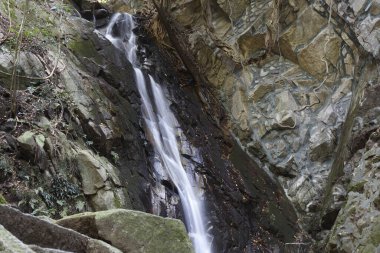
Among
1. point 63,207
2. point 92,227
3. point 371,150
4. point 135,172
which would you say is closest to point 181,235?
point 92,227

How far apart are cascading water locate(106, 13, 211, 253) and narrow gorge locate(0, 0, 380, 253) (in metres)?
0.04

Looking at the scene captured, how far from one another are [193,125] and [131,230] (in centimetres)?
758

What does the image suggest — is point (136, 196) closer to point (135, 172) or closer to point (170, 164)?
point (135, 172)

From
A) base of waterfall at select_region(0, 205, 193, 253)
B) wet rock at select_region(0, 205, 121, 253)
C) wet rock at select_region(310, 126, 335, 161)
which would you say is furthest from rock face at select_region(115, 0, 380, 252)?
wet rock at select_region(0, 205, 121, 253)

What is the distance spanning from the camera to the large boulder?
11.9 ft

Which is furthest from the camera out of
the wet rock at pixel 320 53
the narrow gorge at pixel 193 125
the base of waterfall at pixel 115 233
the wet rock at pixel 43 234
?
the wet rock at pixel 320 53

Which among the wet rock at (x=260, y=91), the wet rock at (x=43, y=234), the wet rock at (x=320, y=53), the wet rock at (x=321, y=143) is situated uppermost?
the wet rock at (x=320, y=53)

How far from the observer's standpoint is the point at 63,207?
20.0ft

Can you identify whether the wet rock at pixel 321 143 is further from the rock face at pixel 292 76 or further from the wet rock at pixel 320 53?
the wet rock at pixel 320 53

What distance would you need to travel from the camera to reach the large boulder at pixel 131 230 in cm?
362

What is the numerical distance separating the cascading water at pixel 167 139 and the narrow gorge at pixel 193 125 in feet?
0.14

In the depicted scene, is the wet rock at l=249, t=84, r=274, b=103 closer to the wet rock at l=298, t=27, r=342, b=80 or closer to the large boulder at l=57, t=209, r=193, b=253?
the wet rock at l=298, t=27, r=342, b=80

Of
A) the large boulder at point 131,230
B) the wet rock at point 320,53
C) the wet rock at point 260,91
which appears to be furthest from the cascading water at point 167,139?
the large boulder at point 131,230

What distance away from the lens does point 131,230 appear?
366 cm
